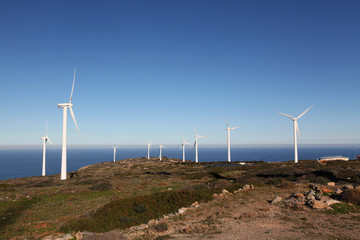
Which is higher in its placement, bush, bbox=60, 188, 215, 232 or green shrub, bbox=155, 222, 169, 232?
green shrub, bbox=155, 222, 169, 232

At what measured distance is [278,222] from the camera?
15008 millimetres

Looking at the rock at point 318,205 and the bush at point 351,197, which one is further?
the bush at point 351,197

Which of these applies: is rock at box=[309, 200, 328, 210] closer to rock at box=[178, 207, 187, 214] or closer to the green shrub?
rock at box=[178, 207, 187, 214]

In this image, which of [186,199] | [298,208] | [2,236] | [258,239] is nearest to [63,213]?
[2,236]

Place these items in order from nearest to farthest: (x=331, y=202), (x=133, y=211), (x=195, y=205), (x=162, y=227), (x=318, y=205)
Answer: (x=162, y=227) < (x=318, y=205) < (x=331, y=202) < (x=133, y=211) < (x=195, y=205)

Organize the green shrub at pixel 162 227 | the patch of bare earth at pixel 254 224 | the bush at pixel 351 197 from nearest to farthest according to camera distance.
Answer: the patch of bare earth at pixel 254 224, the green shrub at pixel 162 227, the bush at pixel 351 197

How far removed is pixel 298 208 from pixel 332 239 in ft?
20.0

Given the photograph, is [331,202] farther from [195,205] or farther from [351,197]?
[195,205]

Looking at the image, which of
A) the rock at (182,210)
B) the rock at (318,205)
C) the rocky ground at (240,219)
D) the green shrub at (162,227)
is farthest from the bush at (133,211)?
the rock at (318,205)

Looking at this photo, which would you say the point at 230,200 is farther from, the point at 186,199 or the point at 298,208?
the point at 298,208

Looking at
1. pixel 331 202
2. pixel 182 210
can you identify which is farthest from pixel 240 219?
pixel 331 202

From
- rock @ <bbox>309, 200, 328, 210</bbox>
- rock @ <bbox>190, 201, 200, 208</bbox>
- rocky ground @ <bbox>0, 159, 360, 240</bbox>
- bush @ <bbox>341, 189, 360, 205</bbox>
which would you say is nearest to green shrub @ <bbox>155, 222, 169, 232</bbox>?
rocky ground @ <bbox>0, 159, 360, 240</bbox>

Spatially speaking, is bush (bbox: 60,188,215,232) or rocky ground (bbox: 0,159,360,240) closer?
rocky ground (bbox: 0,159,360,240)

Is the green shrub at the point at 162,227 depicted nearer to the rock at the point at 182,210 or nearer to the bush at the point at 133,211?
the bush at the point at 133,211
